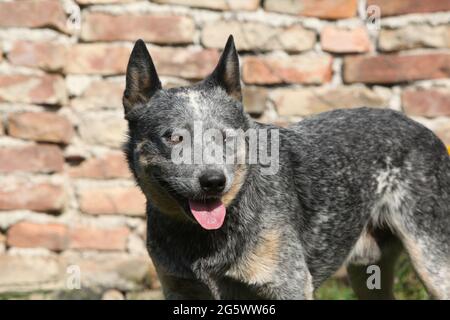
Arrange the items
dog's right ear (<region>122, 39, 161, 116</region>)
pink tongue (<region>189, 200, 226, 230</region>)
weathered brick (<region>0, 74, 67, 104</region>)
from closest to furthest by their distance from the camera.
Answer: pink tongue (<region>189, 200, 226, 230</region>), dog's right ear (<region>122, 39, 161, 116</region>), weathered brick (<region>0, 74, 67, 104</region>)

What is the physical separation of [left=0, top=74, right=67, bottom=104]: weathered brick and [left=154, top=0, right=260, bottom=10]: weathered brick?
2.96 ft

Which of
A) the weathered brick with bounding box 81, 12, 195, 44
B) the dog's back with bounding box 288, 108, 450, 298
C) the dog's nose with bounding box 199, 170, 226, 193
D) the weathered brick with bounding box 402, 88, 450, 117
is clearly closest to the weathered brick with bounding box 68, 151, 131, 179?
the weathered brick with bounding box 81, 12, 195, 44

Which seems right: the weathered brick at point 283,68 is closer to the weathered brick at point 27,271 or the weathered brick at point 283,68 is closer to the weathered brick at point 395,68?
the weathered brick at point 395,68

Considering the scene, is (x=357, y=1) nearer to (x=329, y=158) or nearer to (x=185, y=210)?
(x=329, y=158)

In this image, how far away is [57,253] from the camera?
16.8ft

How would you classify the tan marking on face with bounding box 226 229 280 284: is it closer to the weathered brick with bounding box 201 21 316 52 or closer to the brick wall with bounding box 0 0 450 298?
the brick wall with bounding box 0 0 450 298

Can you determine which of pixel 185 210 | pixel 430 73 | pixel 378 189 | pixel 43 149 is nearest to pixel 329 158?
pixel 378 189

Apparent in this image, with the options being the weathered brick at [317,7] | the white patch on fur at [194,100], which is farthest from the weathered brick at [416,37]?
the white patch on fur at [194,100]

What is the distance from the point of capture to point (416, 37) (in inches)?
200

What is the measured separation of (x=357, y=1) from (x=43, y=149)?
7.62 ft

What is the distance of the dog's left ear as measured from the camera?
12.4 feet

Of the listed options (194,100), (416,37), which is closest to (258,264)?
(194,100)

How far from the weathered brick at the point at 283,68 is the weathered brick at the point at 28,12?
1.33 m

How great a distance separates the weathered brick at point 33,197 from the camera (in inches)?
197
